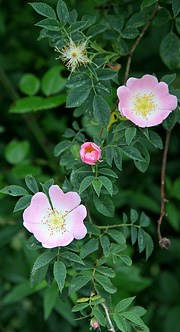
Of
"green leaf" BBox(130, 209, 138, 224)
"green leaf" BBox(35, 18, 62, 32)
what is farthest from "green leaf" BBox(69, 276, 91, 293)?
"green leaf" BBox(35, 18, 62, 32)

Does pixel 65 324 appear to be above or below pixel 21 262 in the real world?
below

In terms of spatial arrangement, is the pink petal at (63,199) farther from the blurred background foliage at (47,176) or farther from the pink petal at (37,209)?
the blurred background foliage at (47,176)

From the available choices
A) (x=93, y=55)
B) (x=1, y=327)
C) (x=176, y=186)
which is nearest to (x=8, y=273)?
(x=1, y=327)

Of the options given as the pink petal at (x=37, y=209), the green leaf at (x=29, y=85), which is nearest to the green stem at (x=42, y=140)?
the green leaf at (x=29, y=85)

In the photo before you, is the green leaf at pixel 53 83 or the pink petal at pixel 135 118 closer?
the pink petal at pixel 135 118

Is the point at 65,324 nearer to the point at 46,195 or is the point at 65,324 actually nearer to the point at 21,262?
the point at 21,262
